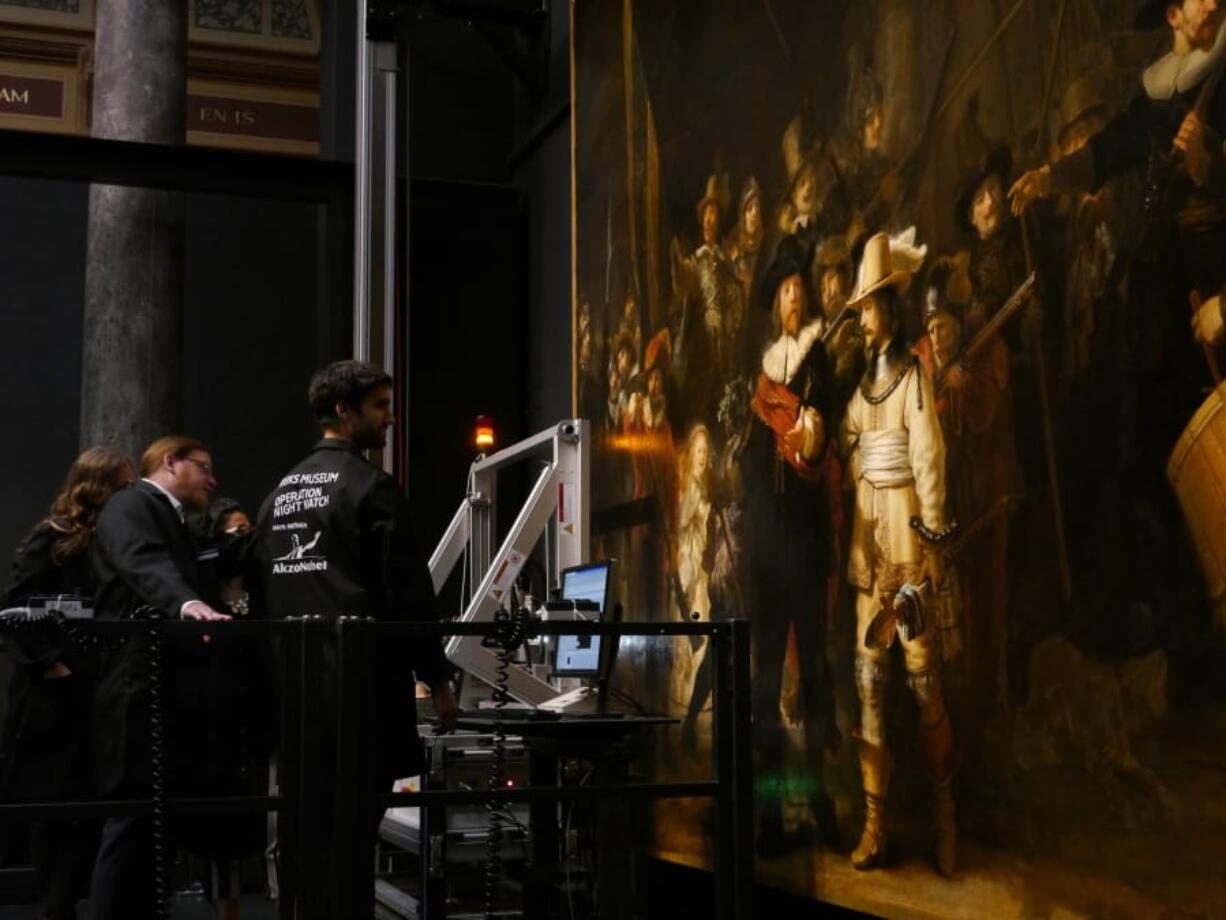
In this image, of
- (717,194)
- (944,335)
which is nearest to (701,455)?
(717,194)

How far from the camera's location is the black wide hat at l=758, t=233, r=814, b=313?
502cm

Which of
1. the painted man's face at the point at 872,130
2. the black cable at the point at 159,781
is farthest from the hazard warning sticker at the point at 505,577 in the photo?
the black cable at the point at 159,781

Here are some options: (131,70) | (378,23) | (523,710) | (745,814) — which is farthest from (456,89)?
(745,814)

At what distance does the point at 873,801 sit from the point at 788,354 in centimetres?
140

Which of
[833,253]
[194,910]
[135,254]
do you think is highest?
[135,254]

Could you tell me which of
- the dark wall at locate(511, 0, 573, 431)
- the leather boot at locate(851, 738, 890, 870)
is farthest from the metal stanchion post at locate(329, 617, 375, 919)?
the dark wall at locate(511, 0, 573, 431)

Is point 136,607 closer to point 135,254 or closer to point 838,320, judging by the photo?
point 838,320

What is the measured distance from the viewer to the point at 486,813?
584 cm

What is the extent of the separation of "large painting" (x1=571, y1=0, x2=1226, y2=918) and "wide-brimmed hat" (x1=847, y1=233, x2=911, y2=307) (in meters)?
0.01

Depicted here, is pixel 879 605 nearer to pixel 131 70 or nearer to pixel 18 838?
pixel 18 838

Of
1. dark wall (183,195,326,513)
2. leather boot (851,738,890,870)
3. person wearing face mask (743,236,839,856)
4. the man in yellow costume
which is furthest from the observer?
dark wall (183,195,326,513)

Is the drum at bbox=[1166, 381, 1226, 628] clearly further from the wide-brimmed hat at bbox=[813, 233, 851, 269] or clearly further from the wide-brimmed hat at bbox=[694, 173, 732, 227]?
the wide-brimmed hat at bbox=[694, 173, 732, 227]

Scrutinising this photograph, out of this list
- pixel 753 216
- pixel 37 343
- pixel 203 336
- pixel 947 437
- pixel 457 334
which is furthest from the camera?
pixel 203 336

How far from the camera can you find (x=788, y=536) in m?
5.13
